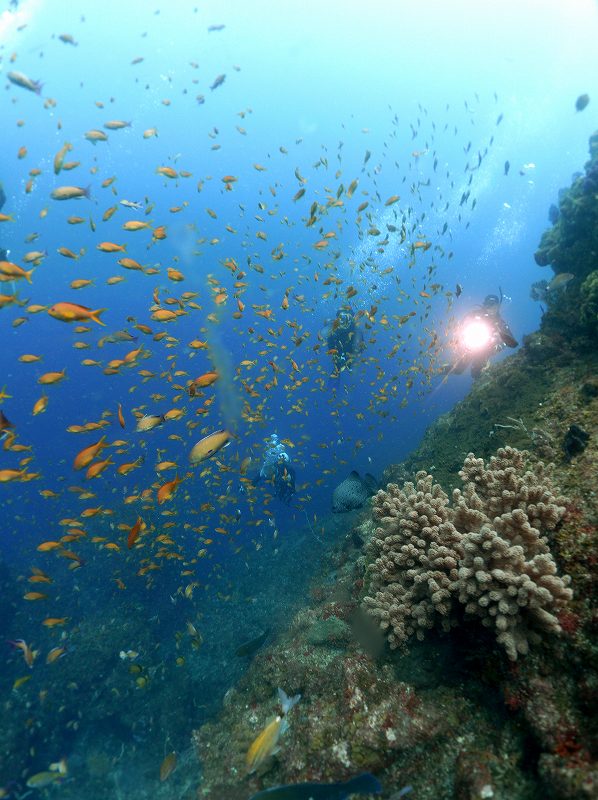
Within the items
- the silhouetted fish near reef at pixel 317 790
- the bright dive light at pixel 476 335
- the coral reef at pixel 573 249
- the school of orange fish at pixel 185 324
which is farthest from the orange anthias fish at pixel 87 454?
the bright dive light at pixel 476 335

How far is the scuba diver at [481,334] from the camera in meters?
13.0

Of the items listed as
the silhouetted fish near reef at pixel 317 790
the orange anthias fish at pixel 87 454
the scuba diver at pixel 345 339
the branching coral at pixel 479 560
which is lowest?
the silhouetted fish near reef at pixel 317 790

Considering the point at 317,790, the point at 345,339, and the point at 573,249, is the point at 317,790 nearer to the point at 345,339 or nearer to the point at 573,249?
the point at 573,249

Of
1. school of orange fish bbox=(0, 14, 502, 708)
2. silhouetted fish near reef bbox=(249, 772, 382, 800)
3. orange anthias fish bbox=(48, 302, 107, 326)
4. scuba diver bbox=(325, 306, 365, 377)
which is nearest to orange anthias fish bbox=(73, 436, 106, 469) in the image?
school of orange fish bbox=(0, 14, 502, 708)

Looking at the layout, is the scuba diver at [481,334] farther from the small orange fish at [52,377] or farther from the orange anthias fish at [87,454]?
the small orange fish at [52,377]

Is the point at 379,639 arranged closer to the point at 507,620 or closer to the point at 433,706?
the point at 433,706

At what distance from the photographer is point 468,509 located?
12.3ft

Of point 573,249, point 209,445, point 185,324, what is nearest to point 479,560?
point 209,445

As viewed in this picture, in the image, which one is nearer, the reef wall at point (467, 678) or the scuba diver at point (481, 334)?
the reef wall at point (467, 678)

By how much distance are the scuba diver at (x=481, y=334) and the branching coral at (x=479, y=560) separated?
9466mm

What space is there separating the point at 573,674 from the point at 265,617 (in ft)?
39.5

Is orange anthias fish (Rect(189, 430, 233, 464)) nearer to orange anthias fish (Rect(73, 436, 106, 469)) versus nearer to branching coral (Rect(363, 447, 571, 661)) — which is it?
orange anthias fish (Rect(73, 436, 106, 469))

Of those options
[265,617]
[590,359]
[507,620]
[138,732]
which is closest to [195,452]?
[507,620]

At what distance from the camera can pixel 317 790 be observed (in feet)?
9.75
